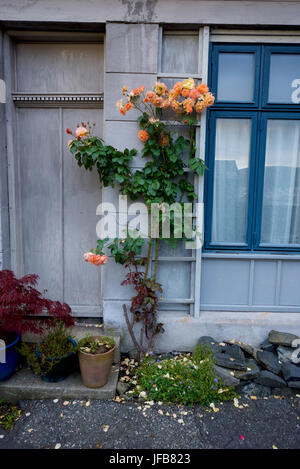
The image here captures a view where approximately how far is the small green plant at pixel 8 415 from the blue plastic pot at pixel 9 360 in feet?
0.72

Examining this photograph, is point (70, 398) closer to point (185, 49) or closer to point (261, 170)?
point (261, 170)

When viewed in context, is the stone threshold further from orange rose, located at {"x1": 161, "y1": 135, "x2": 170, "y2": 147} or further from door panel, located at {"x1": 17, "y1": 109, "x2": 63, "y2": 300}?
orange rose, located at {"x1": 161, "y1": 135, "x2": 170, "y2": 147}

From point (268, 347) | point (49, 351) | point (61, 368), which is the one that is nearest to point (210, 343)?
point (268, 347)

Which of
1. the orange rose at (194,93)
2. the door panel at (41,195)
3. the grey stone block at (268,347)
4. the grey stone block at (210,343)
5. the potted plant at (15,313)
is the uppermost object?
the orange rose at (194,93)

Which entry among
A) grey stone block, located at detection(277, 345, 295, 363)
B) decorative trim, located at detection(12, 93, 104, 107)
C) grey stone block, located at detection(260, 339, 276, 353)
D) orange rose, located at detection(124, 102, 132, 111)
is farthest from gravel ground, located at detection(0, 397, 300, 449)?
decorative trim, located at detection(12, 93, 104, 107)

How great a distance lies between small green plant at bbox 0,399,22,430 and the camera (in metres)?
2.53

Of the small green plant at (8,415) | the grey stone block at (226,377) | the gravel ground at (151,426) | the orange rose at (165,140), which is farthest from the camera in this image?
the orange rose at (165,140)

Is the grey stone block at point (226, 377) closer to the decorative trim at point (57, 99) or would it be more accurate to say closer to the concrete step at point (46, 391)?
the concrete step at point (46, 391)

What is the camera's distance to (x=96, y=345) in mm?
2908

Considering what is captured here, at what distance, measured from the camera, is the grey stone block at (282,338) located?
3244mm

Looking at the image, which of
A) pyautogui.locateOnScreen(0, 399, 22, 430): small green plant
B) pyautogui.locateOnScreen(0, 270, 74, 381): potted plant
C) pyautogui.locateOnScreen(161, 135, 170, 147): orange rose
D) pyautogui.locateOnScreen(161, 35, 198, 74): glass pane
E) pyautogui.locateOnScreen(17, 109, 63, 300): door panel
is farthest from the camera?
pyautogui.locateOnScreen(17, 109, 63, 300): door panel

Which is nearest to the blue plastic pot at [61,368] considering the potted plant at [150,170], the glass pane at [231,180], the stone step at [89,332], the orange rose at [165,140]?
the stone step at [89,332]

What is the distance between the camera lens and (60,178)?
352 centimetres

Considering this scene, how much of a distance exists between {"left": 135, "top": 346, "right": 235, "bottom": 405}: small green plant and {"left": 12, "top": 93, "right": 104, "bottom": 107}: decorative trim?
112 inches
